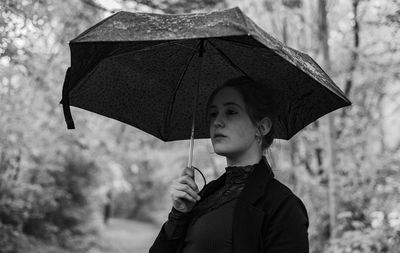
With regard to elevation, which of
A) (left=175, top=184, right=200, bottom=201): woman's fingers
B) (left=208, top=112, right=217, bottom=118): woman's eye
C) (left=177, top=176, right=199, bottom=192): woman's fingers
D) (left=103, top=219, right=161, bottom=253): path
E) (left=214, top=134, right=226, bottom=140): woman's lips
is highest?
(left=208, top=112, right=217, bottom=118): woman's eye

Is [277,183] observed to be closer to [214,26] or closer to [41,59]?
[214,26]

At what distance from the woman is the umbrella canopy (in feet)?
0.82

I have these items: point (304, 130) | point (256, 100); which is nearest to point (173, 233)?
point (256, 100)

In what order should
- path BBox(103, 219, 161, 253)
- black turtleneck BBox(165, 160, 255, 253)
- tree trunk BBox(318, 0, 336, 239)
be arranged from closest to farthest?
black turtleneck BBox(165, 160, 255, 253) < tree trunk BBox(318, 0, 336, 239) < path BBox(103, 219, 161, 253)

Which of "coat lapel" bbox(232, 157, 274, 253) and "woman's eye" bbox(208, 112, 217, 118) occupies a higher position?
"woman's eye" bbox(208, 112, 217, 118)

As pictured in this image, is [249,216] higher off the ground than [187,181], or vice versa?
[187,181]

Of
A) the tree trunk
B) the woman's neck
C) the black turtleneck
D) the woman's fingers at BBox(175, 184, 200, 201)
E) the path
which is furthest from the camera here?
the path

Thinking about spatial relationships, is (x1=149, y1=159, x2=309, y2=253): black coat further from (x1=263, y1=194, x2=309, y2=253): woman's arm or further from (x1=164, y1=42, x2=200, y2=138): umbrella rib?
(x1=164, y1=42, x2=200, y2=138): umbrella rib

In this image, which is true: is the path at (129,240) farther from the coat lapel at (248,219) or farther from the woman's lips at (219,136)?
the coat lapel at (248,219)

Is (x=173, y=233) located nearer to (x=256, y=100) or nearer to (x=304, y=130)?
(x=256, y=100)

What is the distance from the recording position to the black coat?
7.19 feet

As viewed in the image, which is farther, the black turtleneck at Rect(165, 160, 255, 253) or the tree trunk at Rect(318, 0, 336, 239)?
the tree trunk at Rect(318, 0, 336, 239)

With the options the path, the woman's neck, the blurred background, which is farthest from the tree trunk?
the path

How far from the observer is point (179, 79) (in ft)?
10.5
